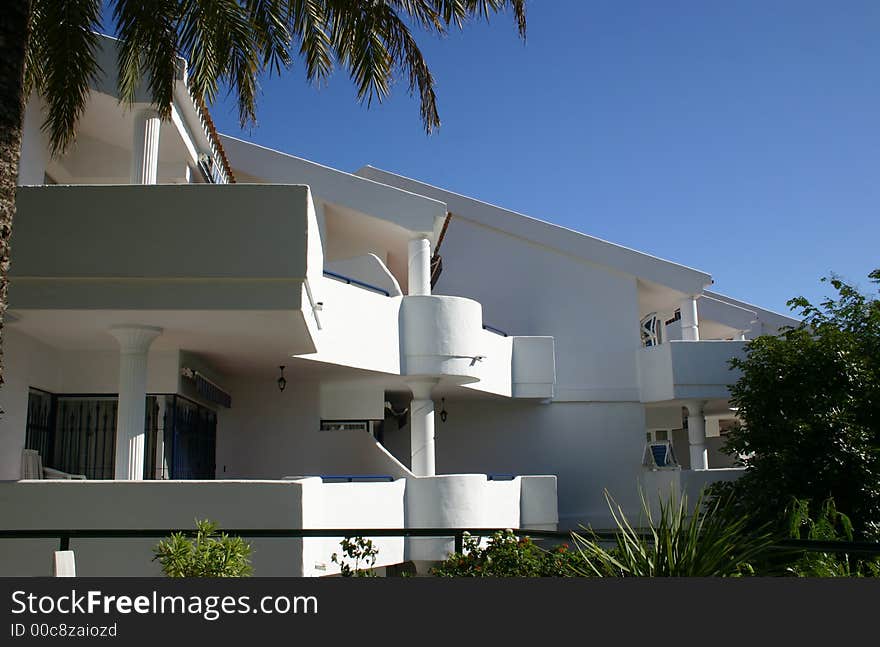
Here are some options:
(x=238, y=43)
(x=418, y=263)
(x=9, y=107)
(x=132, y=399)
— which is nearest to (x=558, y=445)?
(x=418, y=263)

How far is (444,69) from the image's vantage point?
12.8 m

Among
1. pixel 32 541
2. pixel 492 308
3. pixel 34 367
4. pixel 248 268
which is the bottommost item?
pixel 32 541

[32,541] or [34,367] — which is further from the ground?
[34,367]

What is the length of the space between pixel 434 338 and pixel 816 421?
26.3 ft

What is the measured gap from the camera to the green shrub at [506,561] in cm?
716

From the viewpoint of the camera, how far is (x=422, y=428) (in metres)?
19.0

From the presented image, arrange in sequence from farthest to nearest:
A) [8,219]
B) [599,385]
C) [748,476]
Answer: [599,385] < [748,476] < [8,219]

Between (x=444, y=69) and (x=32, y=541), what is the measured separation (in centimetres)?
880

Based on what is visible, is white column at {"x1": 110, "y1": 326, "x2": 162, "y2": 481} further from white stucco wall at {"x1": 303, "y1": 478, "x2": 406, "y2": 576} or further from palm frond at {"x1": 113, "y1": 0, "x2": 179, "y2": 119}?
palm frond at {"x1": 113, "y1": 0, "x2": 179, "y2": 119}

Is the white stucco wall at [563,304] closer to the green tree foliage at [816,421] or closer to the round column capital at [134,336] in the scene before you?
the green tree foliage at [816,421]

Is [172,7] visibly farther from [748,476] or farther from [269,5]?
[748,476]

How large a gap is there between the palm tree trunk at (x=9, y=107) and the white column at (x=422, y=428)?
1233 cm

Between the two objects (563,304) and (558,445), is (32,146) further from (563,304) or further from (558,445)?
(558,445)

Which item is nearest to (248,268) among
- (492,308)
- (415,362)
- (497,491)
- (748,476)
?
(415,362)
